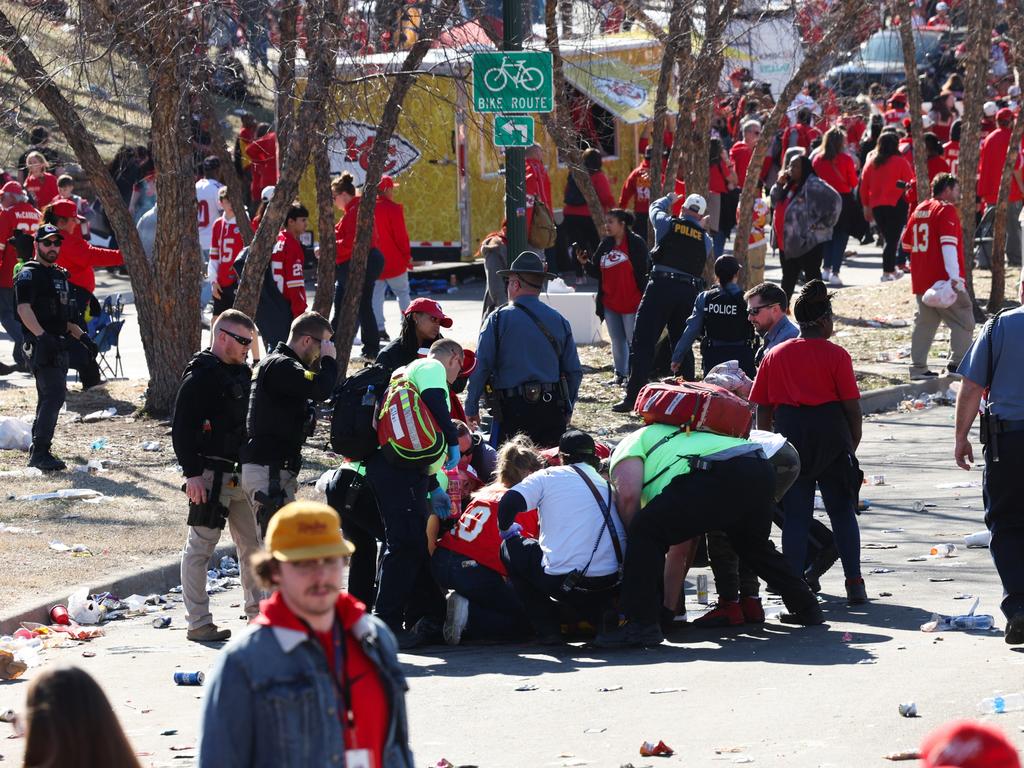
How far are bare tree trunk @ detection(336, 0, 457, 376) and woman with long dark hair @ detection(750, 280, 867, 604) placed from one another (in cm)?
632

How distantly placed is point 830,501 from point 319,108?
20.6 feet

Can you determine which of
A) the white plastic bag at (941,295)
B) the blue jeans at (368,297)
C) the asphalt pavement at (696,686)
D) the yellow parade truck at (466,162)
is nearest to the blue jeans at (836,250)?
the yellow parade truck at (466,162)

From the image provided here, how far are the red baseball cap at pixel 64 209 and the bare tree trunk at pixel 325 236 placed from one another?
7.60ft

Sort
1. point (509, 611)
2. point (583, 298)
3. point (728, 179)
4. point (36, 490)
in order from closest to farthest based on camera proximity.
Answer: point (509, 611), point (36, 490), point (583, 298), point (728, 179)

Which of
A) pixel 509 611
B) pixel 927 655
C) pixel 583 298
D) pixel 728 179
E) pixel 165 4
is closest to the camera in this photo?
pixel 927 655

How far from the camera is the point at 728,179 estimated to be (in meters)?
23.8

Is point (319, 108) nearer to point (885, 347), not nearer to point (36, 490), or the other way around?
point (36, 490)

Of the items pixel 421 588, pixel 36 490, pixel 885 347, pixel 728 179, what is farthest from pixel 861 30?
pixel 421 588

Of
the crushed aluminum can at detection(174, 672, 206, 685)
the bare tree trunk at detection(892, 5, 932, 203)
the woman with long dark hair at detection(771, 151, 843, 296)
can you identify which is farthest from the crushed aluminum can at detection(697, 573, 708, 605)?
the bare tree trunk at detection(892, 5, 932, 203)

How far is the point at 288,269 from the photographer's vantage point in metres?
15.2

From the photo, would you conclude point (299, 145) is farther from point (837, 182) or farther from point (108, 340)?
point (837, 182)

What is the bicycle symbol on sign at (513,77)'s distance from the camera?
13367 mm

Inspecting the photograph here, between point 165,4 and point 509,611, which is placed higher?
point 165,4

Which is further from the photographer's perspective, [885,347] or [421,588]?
[885,347]
